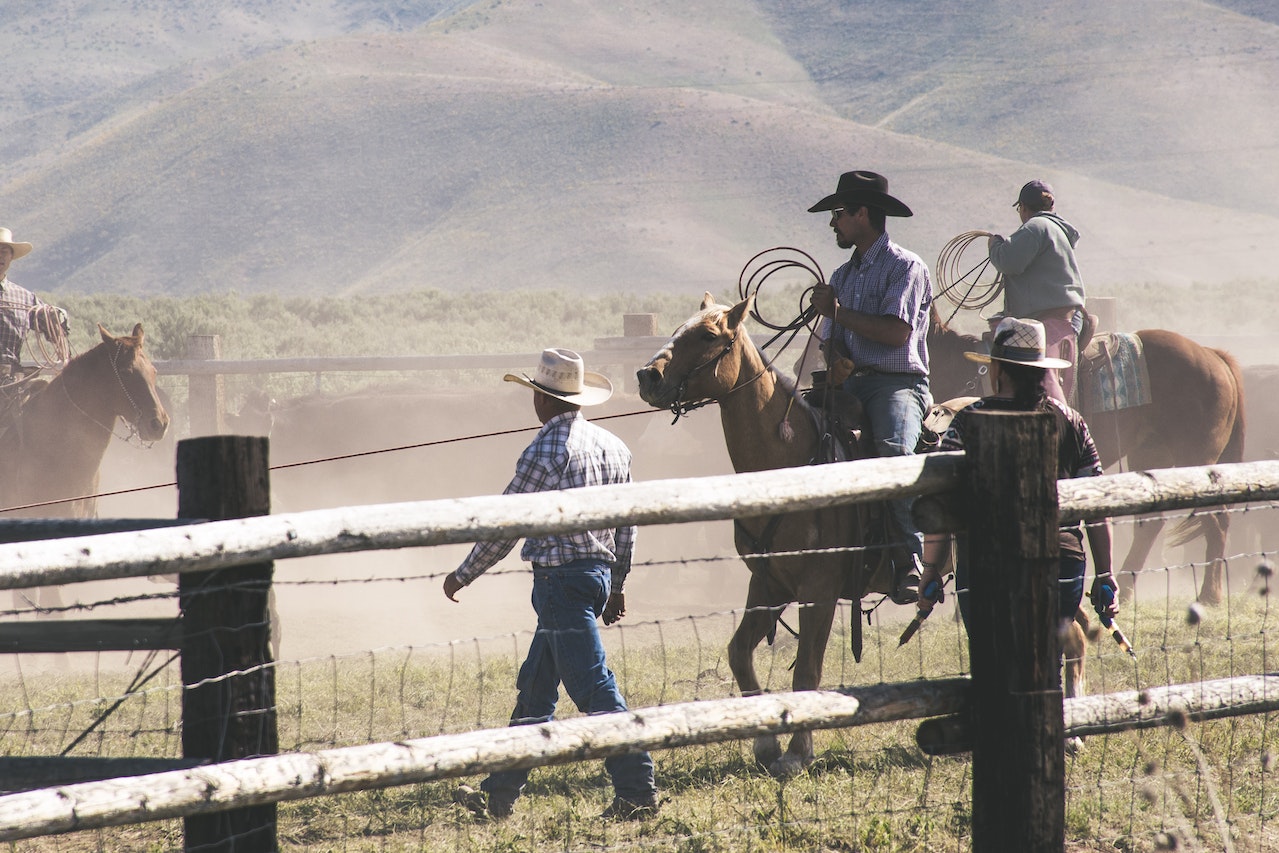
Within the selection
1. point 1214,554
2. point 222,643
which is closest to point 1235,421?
point 1214,554

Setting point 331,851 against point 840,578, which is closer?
point 331,851

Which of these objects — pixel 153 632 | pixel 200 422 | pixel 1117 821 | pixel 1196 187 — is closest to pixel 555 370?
pixel 153 632

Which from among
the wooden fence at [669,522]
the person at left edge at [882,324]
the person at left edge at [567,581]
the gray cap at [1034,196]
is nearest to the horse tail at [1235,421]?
the gray cap at [1034,196]

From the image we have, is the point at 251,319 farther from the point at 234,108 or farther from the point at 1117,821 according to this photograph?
the point at 234,108

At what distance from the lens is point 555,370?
16.4 ft

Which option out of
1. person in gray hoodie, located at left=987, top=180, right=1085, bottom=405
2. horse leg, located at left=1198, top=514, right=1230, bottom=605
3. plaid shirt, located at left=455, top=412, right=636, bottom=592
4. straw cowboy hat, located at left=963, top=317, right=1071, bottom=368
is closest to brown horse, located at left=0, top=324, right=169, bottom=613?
plaid shirt, located at left=455, top=412, right=636, bottom=592

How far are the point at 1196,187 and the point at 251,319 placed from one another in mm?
87920

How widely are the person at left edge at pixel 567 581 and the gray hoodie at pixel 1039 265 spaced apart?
467cm

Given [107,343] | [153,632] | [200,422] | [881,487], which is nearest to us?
[153,632]

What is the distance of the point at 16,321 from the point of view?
1031 cm

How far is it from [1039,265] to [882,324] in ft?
11.4

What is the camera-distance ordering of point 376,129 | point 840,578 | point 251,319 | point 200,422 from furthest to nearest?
point 376,129
point 251,319
point 200,422
point 840,578

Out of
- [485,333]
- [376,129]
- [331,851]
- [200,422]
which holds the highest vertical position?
[376,129]

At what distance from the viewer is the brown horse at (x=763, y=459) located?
5555mm
